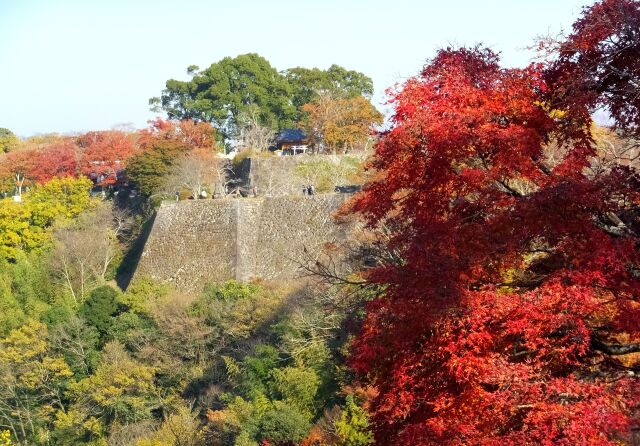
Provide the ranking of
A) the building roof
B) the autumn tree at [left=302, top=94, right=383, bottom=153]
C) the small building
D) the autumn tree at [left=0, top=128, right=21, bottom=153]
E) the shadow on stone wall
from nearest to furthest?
1. the shadow on stone wall
2. the autumn tree at [left=302, top=94, right=383, bottom=153]
3. the small building
4. the building roof
5. the autumn tree at [left=0, top=128, right=21, bottom=153]

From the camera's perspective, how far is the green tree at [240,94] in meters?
38.4

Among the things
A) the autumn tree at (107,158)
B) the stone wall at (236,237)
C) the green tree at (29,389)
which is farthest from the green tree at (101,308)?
the autumn tree at (107,158)

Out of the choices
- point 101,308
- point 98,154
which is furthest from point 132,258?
point 98,154

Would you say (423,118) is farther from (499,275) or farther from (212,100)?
(212,100)

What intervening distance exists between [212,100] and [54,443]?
2463cm

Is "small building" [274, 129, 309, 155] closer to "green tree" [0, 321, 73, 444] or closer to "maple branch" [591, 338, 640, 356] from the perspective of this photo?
"green tree" [0, 321, 73, 444]

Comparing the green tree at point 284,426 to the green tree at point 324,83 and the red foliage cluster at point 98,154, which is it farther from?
the green tree at point 324,83

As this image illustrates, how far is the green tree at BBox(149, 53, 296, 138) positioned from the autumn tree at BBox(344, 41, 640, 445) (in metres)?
31.9

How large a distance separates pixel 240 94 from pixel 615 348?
34.8 metres

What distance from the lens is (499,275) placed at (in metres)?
5.46

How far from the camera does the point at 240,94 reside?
38.9 m

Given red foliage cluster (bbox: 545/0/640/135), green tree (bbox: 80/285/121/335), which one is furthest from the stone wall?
red foliage cluster (bbox: 545/0/640/135)

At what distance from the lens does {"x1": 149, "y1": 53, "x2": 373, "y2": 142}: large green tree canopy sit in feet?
125

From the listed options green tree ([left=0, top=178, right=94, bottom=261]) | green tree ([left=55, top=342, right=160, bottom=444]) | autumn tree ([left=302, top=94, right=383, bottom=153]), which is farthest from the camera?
autumn tree ([left=302, top=94, right=383, bottom=153])
